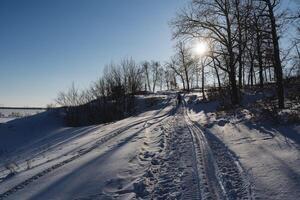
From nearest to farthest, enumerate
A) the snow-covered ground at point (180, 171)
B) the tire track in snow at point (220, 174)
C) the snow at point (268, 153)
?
the tire track in snow at point (220, 174)
the snow at point (268, 153)
the snow-covered ground at point (180, 171)

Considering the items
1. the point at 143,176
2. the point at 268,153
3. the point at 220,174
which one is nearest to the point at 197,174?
the point at 220,174

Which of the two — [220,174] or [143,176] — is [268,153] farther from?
[143,176]

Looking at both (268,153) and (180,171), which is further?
(268,153)

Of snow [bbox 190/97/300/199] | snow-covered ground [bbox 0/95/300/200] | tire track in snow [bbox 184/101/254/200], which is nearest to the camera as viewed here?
tire track in snow [bbox 184/101/254/200]

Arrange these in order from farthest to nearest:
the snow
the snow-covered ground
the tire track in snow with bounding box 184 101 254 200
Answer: the snow-covered ground < the snow < the tire track in snow with bounding box 184 101 254 200

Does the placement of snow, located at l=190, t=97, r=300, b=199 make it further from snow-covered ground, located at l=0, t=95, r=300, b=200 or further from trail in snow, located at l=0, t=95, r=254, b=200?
trail in snow, located at l=0, t=95, r=254, b=200

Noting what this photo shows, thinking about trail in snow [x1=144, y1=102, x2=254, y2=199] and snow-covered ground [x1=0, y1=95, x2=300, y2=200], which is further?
snow-covered ground [x1=0, y1=95, x2=300, y2=200]

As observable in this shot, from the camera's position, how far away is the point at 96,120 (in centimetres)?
4538

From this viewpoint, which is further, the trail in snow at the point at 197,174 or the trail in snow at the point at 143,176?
the trail in snow at the point at 143,176

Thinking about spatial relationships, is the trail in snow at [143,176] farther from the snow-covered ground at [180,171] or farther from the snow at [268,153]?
the snow at [268,153]

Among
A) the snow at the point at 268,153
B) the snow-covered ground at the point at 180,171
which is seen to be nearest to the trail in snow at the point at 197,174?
the snow-covered ground at the point at 180,171

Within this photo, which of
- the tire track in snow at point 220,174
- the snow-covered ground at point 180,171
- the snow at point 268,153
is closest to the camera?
the tire track in snow at point 220,174

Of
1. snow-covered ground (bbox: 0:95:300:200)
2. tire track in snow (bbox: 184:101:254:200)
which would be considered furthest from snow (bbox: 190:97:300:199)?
tire track in snow (bbox: 184:101:254:200)

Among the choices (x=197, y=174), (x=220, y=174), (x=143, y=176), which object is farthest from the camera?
(x=143, y=176)
